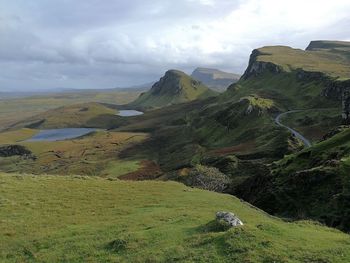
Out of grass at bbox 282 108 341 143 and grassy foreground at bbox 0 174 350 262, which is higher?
grassy foreground at bbox 0 174 350 262

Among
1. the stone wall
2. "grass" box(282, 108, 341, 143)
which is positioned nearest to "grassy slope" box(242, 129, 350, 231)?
the stone wall

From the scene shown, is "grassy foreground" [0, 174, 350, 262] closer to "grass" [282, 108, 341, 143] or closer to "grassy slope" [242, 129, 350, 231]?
"grassy slope" [242, 129, 350, 231]

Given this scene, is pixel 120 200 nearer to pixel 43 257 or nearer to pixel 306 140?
pixel 43 257

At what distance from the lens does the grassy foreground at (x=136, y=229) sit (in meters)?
28.6

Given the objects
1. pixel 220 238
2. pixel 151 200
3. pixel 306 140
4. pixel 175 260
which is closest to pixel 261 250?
pixel 220 238

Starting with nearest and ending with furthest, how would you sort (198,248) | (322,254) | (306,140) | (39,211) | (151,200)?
(322,254)
(198,248)
(39,211)
(151,200)
(306,140)

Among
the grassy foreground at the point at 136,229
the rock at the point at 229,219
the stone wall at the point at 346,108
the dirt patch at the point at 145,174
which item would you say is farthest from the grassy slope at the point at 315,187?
the dirt patch at the point at 145,174

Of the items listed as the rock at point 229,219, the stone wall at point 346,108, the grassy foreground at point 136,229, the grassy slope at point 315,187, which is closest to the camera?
the grassy foreground at point 136,229

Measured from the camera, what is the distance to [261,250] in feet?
91.6

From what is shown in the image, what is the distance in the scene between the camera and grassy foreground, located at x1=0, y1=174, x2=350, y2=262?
2858 cm

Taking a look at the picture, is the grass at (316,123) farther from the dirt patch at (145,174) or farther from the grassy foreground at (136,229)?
the grassy foreground at (136,229)

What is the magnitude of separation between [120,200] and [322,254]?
28.6 m

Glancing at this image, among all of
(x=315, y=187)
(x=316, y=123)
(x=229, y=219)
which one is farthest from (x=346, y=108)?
(x=229, y=219)

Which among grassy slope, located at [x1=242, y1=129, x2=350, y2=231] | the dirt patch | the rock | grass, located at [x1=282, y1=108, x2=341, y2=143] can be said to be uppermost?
the rock
